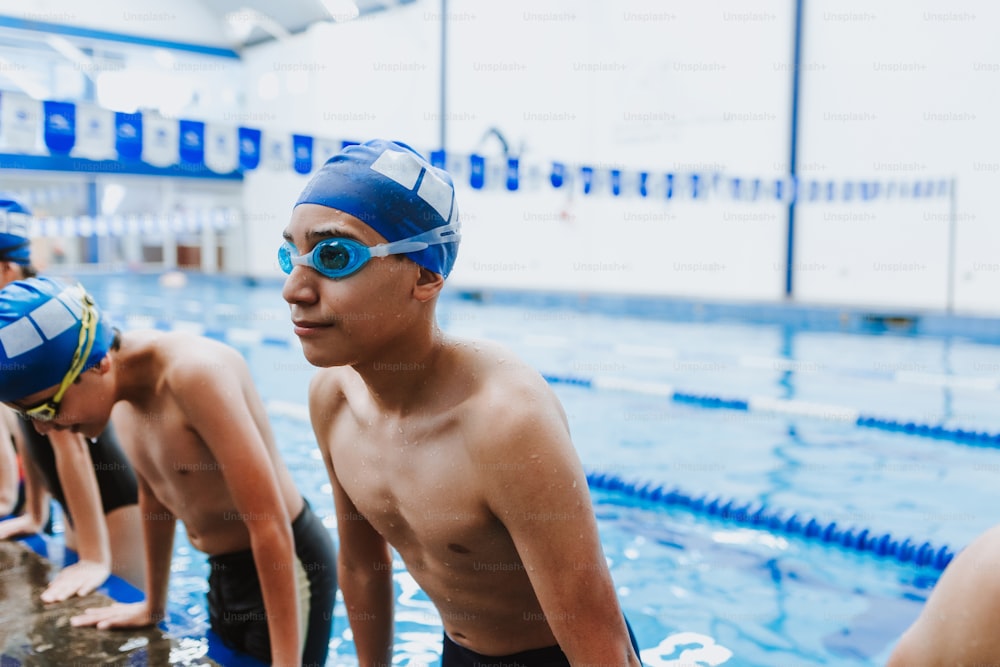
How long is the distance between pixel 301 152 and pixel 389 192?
8.36 m

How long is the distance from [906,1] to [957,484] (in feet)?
32.8

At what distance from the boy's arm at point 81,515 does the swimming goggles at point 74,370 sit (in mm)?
749

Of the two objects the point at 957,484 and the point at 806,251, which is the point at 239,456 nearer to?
the point at 957,484

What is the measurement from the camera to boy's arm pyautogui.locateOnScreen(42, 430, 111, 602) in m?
2.71

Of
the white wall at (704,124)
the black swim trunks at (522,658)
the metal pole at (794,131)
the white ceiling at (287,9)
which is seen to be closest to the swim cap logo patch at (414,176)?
the black swim trunks at (522,658)

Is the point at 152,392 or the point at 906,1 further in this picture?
the point at 906,1

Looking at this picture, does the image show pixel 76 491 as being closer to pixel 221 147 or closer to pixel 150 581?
pixel 150 581

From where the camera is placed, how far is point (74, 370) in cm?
201

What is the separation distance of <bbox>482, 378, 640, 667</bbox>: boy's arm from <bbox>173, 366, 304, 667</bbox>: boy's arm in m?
0.90

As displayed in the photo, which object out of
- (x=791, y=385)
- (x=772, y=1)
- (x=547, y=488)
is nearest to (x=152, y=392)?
(x=547, y=488)

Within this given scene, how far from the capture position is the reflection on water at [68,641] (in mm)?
2174

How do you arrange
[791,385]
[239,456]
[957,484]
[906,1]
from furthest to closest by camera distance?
[906,1] → [791,385] → [957,484] → [239,456]

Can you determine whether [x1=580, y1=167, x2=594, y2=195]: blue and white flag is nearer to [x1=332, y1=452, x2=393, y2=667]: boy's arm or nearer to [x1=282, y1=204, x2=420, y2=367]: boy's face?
[x1=332, y1=452, x2=393, y2=667]: boy's arm

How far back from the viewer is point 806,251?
47.1ft
